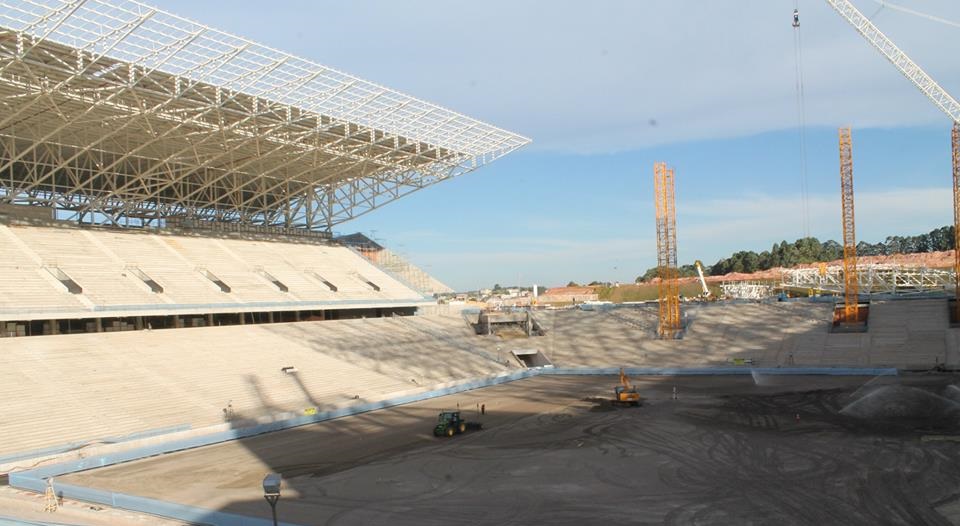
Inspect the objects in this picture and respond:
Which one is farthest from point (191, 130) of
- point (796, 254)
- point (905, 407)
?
point (796, 254)

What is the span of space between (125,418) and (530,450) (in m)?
15.9

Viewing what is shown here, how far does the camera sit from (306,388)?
118 ft

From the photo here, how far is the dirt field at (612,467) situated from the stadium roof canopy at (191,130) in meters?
17.7

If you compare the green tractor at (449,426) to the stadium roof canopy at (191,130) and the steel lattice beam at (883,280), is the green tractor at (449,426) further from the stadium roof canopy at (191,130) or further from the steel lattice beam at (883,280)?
the steel lattice beam at (883,280)

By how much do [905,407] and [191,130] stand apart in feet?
123

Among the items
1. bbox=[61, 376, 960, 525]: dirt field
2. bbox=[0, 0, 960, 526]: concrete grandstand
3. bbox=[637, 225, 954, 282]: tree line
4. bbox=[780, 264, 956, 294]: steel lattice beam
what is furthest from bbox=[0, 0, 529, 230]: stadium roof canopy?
bbox=[637, 225, 954, 282]: tree line

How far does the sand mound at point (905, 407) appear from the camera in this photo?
25.2m

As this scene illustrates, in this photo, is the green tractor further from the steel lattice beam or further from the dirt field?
the steel lattice beam

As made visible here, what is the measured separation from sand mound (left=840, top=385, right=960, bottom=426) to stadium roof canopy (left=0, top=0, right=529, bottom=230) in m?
28.3

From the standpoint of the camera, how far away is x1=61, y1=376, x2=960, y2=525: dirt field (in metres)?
16.2

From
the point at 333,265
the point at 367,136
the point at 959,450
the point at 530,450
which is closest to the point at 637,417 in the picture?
the point at 530,450

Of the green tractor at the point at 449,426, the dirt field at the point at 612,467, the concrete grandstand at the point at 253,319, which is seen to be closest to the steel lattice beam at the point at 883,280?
the concrete grandstand at the point at 253,319

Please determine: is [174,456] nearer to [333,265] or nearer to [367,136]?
[367,136]

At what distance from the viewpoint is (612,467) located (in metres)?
20.4
